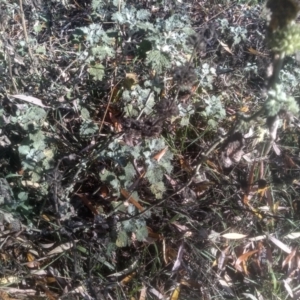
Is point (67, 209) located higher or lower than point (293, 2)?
lower

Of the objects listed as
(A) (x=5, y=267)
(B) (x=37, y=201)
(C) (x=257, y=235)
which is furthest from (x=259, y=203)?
(A) (x=5, y=267)

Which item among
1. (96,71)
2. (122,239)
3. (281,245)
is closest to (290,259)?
(281,245)

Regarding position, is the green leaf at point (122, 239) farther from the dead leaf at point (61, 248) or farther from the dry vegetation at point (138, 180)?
the dead leaf at point (61, 248)

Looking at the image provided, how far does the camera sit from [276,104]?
1.54 metres

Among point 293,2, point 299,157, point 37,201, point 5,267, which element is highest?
point 293,2

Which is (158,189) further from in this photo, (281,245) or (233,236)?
(281,245)

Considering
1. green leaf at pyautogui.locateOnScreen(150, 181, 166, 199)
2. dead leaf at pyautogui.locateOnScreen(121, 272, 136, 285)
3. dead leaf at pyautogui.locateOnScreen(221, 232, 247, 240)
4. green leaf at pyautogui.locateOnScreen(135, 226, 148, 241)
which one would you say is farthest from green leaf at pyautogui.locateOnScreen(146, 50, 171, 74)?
dead leaf at pyautogui.locateOnScreen(121, 272, 136, 285)

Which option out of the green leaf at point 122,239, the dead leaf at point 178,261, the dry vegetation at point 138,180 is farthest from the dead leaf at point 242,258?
the green leaf at point 122,239

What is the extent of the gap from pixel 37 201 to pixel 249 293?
1060 mm

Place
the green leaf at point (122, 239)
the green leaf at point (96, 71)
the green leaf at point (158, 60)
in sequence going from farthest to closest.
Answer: the green leaf at point (96, 71) → the green leaf at point (158, 60) → the green leaf at point (122, 239)

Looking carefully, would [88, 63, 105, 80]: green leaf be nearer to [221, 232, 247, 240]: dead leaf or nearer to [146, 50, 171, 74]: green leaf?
[146, 50, 171, 74]: green leaf

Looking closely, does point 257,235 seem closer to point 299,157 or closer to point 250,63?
point 299,157

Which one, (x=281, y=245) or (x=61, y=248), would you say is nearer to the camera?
(x=61, y=248)

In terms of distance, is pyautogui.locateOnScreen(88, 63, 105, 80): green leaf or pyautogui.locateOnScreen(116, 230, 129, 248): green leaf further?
pyautogui.locateOnScreen(88, 63, 105, 80): green leaf
